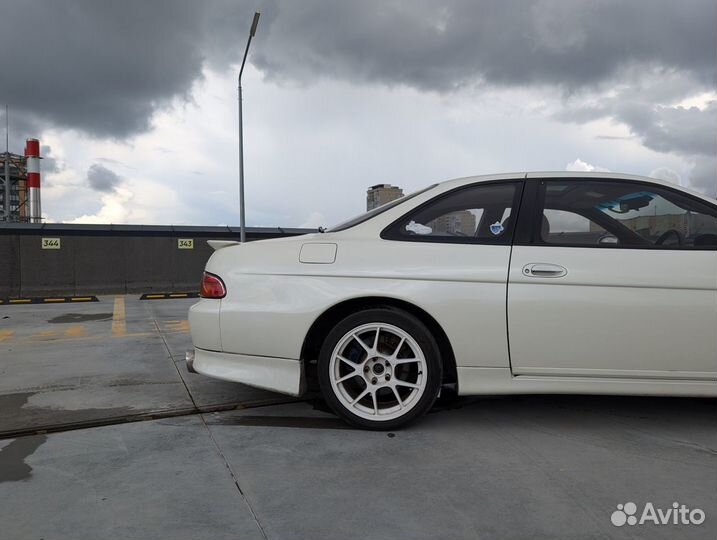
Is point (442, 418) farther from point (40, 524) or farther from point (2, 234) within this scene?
point (2, 234)

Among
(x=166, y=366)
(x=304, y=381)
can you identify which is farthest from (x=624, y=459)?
(x=166, y=366)

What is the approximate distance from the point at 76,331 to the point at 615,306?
684cm

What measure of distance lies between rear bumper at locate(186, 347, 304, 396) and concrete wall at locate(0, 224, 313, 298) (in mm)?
13209

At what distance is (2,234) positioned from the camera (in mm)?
14086

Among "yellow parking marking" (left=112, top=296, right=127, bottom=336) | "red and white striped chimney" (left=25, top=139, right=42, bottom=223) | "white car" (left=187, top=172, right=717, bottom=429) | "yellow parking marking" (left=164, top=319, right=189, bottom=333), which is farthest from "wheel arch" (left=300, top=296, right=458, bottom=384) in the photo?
"red and white striped chimney" (left=25, top=139, right=42, bottom=223)

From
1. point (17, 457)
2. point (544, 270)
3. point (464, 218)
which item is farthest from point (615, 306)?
point (17, 457)

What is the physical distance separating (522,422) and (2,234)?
15.1 metres

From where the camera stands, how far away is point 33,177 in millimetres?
36844

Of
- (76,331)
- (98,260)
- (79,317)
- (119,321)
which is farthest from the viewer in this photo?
(98,260)

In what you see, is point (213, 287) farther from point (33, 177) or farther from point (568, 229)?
point (33, 177)

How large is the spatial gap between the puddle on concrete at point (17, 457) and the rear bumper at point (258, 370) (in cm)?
94

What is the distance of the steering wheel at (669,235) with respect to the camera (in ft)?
10.0

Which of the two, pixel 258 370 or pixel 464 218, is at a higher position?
pixel 464 218

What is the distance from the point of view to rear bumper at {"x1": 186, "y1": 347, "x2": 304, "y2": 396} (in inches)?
122
